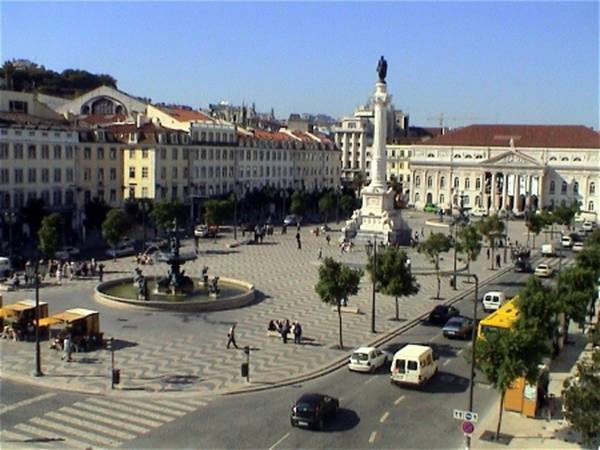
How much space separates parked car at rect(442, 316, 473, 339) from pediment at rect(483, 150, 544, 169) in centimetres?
9008

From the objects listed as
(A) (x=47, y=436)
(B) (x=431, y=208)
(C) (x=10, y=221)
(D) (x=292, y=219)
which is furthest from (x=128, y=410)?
(B) (x=431, y=208)

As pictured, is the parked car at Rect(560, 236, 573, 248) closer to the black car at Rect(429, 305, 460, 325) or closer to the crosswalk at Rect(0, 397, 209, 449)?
the black car at Rect(429, 305, 460, 325)

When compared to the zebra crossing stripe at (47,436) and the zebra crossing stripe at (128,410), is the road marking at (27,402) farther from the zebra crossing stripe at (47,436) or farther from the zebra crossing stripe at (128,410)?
the zebra crossing stripe at (47,436)

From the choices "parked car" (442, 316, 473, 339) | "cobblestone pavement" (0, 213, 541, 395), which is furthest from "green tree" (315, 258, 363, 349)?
"parked car" (442, 316, 473, 339)

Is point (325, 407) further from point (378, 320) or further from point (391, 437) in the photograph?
point (378, 320)

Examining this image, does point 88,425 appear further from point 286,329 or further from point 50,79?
point 50,79

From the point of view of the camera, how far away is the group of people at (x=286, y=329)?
33.9m

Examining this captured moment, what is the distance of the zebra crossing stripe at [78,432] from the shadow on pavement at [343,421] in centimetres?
631

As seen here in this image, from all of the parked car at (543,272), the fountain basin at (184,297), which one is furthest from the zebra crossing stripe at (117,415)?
the parked car at (543,272)

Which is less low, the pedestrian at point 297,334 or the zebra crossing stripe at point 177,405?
the pedestrian at point 297,334

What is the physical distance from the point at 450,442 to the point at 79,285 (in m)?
29.4

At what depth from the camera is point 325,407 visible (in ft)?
77.9

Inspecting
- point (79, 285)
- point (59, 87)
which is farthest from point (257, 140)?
point (79, 285)

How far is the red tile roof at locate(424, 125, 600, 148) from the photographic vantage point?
400 feet
